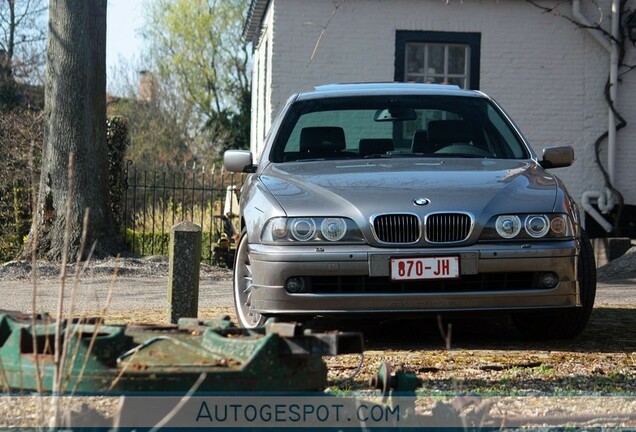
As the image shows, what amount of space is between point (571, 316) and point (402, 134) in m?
2.12

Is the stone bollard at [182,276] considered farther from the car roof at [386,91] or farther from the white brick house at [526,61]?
the white brick house at [526,61]

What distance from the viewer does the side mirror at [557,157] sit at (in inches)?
283

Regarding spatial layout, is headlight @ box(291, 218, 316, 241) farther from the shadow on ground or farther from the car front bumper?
the shadow on ground

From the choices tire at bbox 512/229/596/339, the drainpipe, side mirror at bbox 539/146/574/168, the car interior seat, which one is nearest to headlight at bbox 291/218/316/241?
tire at bbox 512/229/596/339

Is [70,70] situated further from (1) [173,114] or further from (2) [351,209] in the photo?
(1) [173,114]

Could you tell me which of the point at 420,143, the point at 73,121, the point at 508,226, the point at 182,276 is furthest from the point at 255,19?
the point at 508,226

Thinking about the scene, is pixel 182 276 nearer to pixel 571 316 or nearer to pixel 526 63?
pixel 571 316

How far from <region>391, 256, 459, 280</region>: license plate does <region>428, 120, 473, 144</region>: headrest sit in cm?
176

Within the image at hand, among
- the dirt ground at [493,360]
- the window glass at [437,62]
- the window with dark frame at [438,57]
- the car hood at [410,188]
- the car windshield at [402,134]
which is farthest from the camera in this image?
the window glass at [437,62]

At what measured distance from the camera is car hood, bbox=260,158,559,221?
19.6ft

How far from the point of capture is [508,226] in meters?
5.99

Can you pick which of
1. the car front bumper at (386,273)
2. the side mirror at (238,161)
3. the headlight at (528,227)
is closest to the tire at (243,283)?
the car front bumper at (386,273)

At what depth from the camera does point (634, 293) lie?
1052 cm

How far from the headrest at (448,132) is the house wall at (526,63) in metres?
9.38
